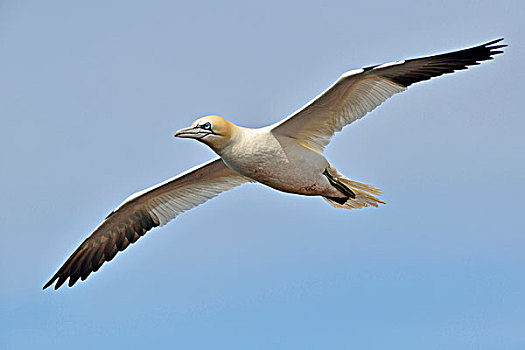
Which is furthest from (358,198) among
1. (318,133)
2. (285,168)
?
(285,168)

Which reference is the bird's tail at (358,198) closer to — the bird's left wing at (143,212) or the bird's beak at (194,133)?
the bird's left wing at (143,212)

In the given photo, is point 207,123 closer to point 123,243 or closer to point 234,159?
point 234,159

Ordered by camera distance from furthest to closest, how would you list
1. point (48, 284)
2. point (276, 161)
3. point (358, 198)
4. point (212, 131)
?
point (48, 284) → point (358, 198) → point (276, 161) → point (212, 131)

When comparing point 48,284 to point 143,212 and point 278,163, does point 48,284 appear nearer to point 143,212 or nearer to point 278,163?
point 143,212

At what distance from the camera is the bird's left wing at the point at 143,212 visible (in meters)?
14.6

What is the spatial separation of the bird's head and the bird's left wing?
6.30ft

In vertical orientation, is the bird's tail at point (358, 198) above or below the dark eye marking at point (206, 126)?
below

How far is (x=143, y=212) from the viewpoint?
1517cm

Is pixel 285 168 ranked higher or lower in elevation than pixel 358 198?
higher

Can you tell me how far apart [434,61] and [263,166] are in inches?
112

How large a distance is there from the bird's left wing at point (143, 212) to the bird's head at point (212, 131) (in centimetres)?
192

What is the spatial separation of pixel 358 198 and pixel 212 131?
2.92m

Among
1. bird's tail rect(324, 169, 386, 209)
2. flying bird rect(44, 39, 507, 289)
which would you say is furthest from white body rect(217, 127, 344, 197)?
bird's tail rect(324, 169, 386, 209)

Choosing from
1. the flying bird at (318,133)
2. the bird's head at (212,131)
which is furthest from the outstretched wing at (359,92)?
the bird's head at (212,131)
